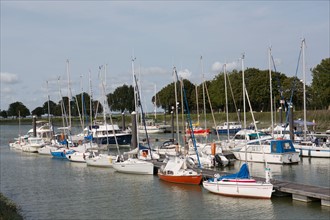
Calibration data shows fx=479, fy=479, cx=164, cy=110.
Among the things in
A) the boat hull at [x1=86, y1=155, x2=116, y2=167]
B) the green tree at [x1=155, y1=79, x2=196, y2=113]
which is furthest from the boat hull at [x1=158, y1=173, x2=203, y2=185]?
the green tree at [x1=155, y1=79, x2=196, y2=113]

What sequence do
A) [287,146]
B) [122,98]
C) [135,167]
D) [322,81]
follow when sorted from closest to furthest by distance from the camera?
[135,167]
[287,146]
[322,81]
[122,98]

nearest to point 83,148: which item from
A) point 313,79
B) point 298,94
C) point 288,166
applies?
point 288,166

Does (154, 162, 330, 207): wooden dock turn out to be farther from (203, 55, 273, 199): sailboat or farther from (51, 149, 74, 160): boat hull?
(51, 149, 74, 160): boat hull

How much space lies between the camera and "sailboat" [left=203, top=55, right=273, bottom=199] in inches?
1158

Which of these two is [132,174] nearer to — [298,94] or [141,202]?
[141,202]

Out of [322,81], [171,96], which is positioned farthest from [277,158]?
[171,96]

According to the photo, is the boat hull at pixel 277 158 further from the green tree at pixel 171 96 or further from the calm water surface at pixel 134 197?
the green tree at pixel 171 96

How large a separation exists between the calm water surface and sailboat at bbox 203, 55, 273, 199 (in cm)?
46

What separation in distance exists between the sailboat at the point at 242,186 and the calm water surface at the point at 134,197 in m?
0.46

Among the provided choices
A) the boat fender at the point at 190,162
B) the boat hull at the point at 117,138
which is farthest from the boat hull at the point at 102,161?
the boat hull at the point at 117,138

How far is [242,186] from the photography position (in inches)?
1179

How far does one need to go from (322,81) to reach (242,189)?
7918 cm

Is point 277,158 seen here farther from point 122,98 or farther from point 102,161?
point 122,98

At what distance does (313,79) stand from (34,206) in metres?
85.7
